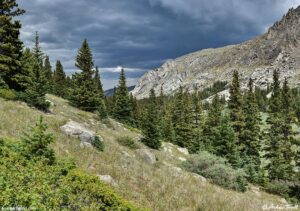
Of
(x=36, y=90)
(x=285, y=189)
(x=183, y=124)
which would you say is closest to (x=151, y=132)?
(x=36, y=90)

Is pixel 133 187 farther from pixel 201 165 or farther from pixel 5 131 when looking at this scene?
pixel 201 165

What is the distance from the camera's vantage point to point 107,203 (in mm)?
8328

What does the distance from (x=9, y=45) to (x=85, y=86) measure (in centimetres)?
1501

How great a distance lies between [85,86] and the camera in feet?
137

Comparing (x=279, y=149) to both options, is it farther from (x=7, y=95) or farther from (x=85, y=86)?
(x=7, y=95)

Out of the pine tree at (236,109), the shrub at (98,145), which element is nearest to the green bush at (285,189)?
the pine tree at (236,109)

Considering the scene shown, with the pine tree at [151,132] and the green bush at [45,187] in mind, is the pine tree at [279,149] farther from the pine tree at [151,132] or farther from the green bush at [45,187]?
the green bush at [45,187]

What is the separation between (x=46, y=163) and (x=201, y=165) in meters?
14.7

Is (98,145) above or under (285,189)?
above

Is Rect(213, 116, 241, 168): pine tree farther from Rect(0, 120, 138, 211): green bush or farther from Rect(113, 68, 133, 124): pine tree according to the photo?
Rect(0, 120, 138, 211): green bush

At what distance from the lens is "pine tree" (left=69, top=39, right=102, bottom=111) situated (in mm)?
41125

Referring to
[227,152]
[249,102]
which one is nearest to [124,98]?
[249,102]

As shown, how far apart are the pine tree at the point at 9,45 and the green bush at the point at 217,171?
60.4 feet

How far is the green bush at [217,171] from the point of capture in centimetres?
2008
